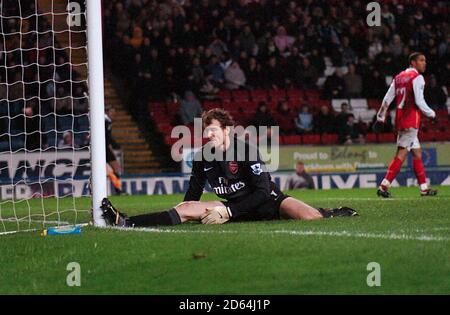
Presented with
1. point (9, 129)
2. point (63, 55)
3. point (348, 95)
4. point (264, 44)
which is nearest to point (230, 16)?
point (264, 44)

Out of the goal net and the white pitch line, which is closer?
the white pitch line

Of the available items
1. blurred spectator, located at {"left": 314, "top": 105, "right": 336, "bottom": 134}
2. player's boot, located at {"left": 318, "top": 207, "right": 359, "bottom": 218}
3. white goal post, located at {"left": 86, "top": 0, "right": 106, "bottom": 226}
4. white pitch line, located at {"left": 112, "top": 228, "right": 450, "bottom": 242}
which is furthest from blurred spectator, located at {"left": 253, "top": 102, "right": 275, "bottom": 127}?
white pitch line, located at {"left": 112, "top": 228, "right": 450, "bottom": 242}

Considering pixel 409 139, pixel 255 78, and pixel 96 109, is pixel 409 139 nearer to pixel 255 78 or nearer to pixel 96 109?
pixel 96 109

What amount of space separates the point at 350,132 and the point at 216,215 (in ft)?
47.6

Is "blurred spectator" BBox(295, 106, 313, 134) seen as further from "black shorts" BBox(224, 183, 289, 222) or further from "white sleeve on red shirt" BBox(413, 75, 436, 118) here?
"black shorts" BBox(224, 183, 289, 222)

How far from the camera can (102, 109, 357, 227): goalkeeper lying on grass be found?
10.2 metres

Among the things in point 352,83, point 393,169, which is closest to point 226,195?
point 393,169

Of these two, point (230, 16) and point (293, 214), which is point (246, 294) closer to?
point (293, 214)

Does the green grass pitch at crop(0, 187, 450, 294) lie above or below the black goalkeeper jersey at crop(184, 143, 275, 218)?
below

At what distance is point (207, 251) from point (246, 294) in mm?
1477

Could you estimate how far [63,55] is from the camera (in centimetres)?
2317

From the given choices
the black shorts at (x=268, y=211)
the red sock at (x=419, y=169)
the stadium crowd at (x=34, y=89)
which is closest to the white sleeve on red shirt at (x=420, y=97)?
the red sock at (x=419, y=169)

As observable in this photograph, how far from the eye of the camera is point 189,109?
24.6m

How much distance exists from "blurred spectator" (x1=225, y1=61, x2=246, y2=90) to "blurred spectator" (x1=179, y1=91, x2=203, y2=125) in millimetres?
1863
